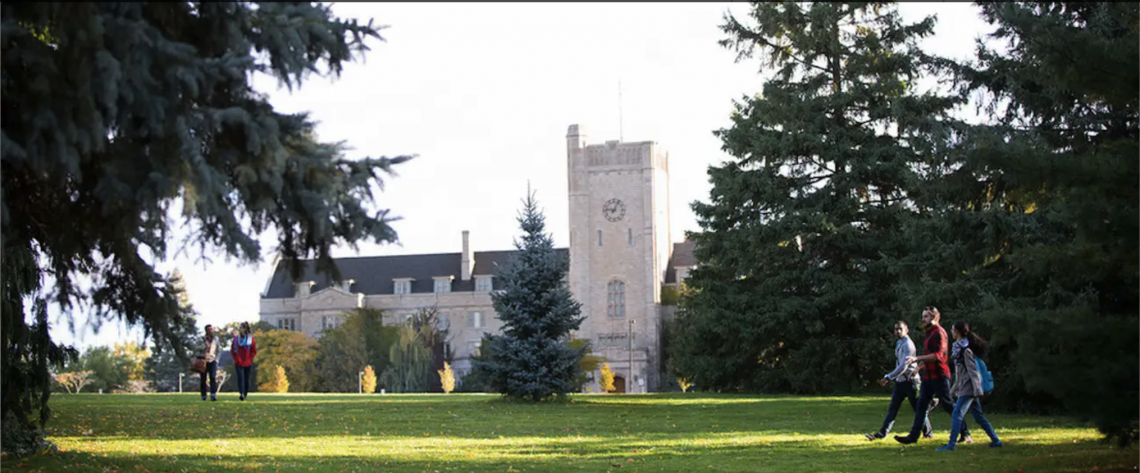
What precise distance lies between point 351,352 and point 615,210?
86.3 feet

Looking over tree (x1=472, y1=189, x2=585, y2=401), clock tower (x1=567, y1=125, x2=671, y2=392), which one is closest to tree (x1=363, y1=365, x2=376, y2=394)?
clock tower (x1=567, y1=125, x2=671, y2=392)

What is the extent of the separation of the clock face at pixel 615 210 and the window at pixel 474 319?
15752 millimetres

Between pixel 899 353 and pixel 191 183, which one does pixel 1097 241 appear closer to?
pixel 899 353

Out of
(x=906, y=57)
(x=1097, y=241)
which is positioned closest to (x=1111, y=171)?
(x=1097, y=241)

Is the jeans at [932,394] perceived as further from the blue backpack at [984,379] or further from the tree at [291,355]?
the tree at [291,355]

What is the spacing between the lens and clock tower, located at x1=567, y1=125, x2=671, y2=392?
9112cm

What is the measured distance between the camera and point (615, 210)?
92.8 meters

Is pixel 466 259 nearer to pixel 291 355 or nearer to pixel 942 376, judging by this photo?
pixel 291 355

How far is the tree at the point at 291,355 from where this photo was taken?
255 ft

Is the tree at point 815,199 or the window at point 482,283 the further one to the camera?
the window at point 482,283

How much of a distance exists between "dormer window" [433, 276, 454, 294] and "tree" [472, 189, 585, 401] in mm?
77947

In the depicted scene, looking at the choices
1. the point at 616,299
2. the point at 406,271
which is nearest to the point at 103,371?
the point at 616,299

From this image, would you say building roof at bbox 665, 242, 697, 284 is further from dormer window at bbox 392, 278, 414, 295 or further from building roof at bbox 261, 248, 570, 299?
dormer window at bbox 392, 278, 414, 295

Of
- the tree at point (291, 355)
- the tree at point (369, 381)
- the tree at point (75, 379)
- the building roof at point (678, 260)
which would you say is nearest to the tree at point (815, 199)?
the tree at point (75, 379)
